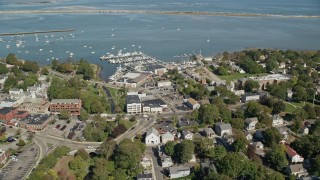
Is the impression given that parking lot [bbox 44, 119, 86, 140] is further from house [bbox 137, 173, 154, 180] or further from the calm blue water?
the calm blue water

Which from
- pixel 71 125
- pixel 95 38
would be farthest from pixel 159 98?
pixel 95 38

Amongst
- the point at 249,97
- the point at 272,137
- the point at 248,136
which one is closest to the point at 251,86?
the point at 249,97

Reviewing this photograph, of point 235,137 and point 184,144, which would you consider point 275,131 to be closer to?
point 235,137

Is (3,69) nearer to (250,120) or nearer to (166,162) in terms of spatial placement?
(166,162)

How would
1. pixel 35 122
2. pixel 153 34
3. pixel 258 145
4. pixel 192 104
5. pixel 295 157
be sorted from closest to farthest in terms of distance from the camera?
pixel 295 157
pixel 258 145
pixel 35 122
pixel 192 104
pixel 153 34

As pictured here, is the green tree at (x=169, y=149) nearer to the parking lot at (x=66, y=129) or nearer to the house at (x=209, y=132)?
the house at (x=209, y=132)

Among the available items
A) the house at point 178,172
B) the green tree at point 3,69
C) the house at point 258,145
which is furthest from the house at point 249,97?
the green tree at point 3,69
